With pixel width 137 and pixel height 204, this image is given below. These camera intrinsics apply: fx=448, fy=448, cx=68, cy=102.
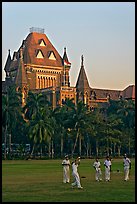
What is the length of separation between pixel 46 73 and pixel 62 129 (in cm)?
5331

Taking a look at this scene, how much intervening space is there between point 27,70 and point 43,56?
7861 millimetres

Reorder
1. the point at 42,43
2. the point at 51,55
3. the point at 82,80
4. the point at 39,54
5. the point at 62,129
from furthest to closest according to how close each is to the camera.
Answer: the point at 42,43 < the point at 51,55 < the point at 39,54 < the point at 82,80 < the point at 62,129

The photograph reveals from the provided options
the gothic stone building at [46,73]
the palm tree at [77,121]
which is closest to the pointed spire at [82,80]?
the gothic stone building at [46,73]

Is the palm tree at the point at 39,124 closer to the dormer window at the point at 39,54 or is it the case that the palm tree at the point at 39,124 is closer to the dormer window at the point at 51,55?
the dormer window at the point at 39,54

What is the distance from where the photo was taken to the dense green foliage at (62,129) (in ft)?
217

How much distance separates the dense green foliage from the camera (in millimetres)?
66125

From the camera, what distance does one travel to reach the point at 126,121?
81562 millimetres

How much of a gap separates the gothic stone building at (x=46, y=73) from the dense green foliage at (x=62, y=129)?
34237 mm

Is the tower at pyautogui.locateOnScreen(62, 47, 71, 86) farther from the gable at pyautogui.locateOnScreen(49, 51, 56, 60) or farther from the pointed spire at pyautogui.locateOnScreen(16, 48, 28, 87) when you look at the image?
the pointed spire at pyautogui.locateOnScreen(16, 48, 28, 87)

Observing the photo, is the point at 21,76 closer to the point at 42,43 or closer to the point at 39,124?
the point at 42,43

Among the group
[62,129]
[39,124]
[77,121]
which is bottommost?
[62,129]

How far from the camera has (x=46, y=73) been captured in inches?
4798

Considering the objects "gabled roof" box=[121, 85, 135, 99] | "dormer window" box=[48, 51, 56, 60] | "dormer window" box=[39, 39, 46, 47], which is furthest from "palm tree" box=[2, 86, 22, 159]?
"gabled roof" box=[121, 85, 135, 99]

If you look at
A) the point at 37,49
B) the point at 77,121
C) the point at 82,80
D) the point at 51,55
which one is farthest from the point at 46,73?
the point at 77,121
